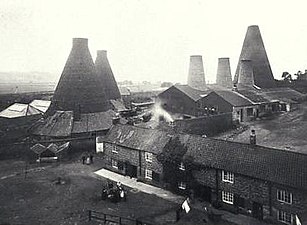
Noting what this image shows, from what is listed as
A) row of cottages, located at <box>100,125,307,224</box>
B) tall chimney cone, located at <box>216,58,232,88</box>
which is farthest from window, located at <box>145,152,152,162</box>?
tall chimney cone, located at <box>216,58,232,88</box>

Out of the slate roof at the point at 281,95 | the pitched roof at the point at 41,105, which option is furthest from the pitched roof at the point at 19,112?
the slate roof at the point at 281,95

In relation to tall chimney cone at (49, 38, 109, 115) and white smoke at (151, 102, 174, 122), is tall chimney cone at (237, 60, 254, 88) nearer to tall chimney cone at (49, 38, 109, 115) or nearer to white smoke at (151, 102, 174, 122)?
white smoke at (151, 102, 174, 122)

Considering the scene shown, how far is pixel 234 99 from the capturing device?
40.6 m

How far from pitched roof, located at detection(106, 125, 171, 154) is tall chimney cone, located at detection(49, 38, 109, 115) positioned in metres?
8.66

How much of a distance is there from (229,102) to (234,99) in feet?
6.31

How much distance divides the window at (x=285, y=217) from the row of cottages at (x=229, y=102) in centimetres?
2122

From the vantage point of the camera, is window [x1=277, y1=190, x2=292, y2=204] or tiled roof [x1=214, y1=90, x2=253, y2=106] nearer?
window [x1=277, y1=190, x2=292, y2=204]

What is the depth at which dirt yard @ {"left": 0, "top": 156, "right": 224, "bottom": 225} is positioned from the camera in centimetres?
1964

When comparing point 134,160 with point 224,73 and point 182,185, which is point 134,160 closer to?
point 182,185

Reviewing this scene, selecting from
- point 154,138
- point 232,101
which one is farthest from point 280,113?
point 154,138

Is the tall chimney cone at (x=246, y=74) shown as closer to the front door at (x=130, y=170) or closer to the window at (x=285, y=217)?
the front door at (x=130, y=170)

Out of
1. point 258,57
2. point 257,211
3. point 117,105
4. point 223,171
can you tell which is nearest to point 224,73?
point 258,57

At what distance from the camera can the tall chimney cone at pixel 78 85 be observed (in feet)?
122

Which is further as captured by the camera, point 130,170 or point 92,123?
point 92,123
